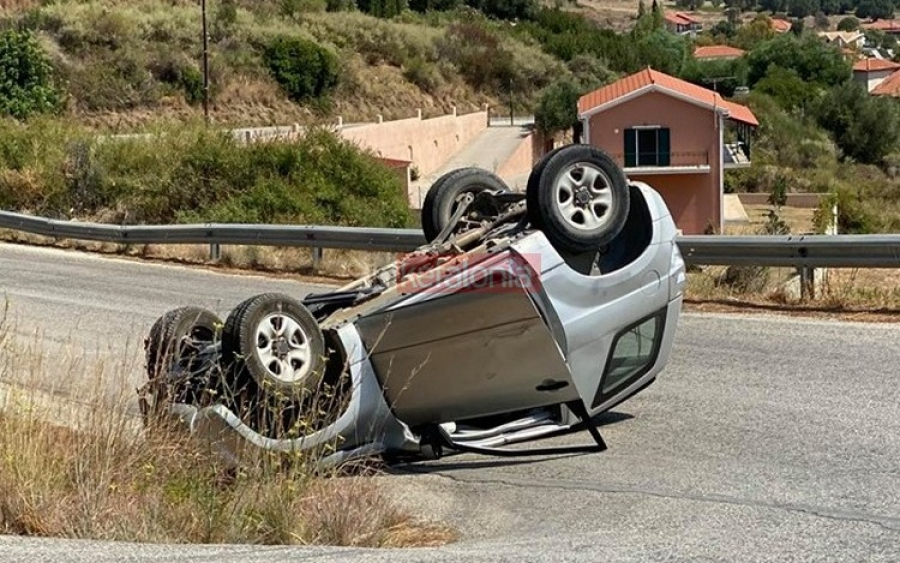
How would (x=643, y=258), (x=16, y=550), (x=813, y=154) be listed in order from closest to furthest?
(x=16, y=550) < (x=643, y=258) < (x=813, y=154)

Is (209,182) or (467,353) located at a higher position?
(209,182)

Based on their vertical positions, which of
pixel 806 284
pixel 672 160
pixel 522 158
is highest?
pixel 522 158

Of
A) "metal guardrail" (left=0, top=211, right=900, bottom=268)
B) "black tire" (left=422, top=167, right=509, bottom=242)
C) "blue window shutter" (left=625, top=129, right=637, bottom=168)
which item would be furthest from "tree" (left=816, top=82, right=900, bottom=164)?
"black tire" (left=422, top=167, right=509, bottom=242)

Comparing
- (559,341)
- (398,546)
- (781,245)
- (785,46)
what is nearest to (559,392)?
(559,341)

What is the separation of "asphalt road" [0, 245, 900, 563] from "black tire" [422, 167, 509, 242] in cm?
178

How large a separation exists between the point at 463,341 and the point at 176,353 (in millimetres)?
1676

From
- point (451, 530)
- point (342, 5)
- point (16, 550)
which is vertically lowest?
point (451, 530)

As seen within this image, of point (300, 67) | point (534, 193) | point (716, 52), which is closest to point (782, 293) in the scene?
point (534, 193)

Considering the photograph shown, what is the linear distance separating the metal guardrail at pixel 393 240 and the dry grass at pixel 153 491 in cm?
695

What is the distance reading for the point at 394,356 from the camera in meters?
7.20

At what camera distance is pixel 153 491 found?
19.1 feet

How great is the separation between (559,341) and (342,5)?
293 feet

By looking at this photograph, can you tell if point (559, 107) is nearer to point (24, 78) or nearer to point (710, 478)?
point (24, 78)

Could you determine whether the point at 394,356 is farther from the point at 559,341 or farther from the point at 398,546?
the point at 398,546
